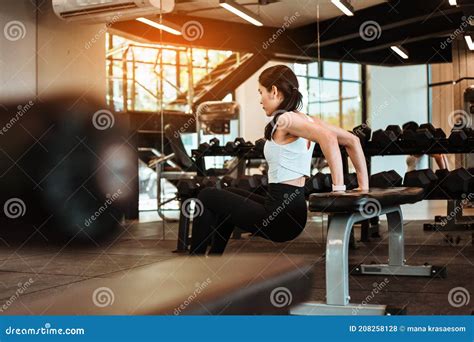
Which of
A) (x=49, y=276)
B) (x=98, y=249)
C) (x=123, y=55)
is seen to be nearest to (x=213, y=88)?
(x=123, y=55)

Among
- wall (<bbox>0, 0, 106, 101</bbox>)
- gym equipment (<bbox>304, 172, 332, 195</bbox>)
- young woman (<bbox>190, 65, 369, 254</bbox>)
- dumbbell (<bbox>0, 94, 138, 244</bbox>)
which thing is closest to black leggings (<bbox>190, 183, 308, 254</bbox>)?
young woman (<bbox>190, 65, 369, 254</bbox>)

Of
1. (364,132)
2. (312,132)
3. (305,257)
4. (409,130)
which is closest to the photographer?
(312,132)

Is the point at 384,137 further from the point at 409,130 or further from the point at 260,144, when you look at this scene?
the point at 260,144

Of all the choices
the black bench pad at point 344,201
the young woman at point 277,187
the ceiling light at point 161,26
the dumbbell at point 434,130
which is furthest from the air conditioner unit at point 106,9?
the black bench pad at point 344,201

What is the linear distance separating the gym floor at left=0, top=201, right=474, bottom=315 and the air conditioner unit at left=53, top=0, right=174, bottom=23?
176cm

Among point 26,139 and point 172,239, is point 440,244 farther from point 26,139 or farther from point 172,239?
point 26,139

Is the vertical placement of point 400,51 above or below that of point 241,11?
below

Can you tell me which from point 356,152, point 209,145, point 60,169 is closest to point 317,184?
point 209,145

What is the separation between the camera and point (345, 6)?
450cm

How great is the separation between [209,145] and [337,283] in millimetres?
2605

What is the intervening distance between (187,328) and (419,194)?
1475 mm

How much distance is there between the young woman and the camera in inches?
96.3

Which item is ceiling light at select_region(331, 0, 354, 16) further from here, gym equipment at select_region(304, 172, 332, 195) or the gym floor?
the gym floor

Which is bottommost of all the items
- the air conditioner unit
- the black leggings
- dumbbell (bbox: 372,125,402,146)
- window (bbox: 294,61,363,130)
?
the black leggings
